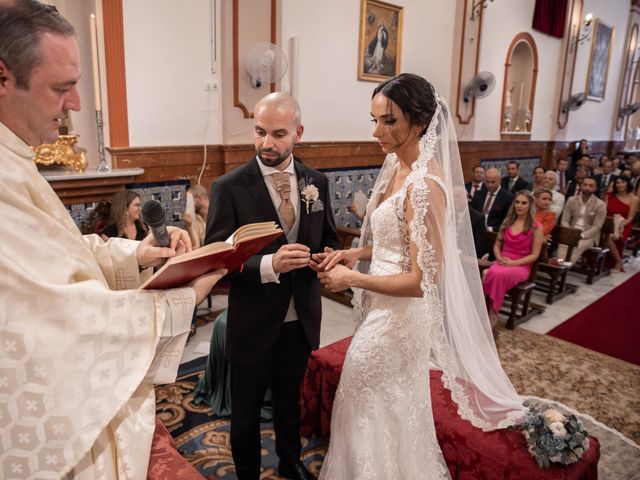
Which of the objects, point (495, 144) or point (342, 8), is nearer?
point (342, 8)

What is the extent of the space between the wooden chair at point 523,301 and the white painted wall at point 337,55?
2.59 metres

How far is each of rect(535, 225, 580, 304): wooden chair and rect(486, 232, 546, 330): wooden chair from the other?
0.40 metres

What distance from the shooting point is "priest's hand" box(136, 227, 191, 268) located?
62.0 inches

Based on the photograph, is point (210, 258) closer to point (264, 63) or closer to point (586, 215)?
point (264, 63)

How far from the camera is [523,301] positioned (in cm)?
539

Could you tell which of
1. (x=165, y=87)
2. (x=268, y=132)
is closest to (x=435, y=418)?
(x=268, y=132)

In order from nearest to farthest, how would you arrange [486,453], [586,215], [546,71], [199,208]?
[486,453], [199,208], [586,215], [546,71]

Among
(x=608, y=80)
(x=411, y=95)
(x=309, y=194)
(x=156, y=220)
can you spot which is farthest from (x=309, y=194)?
(x=608, y=80)

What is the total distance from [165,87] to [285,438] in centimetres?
369

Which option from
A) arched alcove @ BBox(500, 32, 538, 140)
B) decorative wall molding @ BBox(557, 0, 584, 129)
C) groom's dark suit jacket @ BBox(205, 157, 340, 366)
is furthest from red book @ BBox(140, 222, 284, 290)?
decorative wall molding @ BBox(557, 0, 584, 129)

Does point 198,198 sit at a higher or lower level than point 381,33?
lower

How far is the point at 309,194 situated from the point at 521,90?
10.2 metres

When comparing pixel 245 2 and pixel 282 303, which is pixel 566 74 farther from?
pixel 282 303

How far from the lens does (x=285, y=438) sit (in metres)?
2.54
